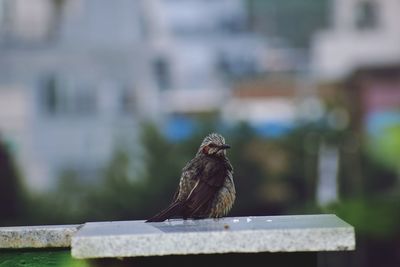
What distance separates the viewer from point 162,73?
47438 mm

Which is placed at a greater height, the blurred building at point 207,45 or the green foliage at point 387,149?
the blurred building at point 207,45

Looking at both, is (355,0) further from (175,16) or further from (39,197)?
(39,197)

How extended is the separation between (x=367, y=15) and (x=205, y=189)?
50.1 m

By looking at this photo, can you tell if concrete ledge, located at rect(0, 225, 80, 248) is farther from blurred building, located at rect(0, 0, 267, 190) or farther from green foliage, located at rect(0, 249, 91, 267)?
blurred building, located at rect(0, 0, 267, 190)

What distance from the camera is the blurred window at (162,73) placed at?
46.3 meters

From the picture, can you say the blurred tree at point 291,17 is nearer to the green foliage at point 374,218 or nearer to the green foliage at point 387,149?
the green foliage at point 387,149

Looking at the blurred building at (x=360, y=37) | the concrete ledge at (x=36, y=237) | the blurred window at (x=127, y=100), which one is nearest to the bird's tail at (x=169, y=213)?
the concrete ledge at (x=36, y=237)

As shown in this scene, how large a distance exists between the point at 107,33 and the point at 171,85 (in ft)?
16.4

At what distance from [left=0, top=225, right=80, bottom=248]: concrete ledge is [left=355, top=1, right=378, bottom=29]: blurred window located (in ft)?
164

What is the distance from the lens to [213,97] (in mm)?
54969

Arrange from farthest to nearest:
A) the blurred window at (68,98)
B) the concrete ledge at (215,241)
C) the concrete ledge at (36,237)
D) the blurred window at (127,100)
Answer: the blurred window at (127,100) → the blurred window at (68,98) → the concrete ledge at (36,237) → the concrete ledge at (215,241)

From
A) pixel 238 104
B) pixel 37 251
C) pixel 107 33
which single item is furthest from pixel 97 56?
pixel 37 251

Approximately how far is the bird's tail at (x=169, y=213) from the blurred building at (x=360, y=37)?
48.0 metres

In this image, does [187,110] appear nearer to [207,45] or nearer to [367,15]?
[207,45]
